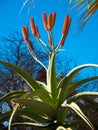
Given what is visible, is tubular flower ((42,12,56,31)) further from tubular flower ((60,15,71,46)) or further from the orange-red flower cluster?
tubular flower ((60,15,71,46))

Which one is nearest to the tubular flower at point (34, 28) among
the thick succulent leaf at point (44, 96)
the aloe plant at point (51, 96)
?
the aloe plant at point (51, 96)

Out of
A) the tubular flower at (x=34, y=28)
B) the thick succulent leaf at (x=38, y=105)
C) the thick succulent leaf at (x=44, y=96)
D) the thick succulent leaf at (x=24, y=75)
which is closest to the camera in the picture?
the thick succulent leaf at (x=38, y=105)

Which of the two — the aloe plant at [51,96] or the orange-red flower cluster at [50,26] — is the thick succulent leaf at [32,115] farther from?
the orange-red flower cluster at [50,26]

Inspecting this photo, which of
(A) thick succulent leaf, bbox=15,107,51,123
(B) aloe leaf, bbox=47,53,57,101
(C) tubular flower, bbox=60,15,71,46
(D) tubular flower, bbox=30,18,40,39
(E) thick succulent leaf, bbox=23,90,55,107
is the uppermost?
(D) tubular flower, bbox=30,18,40,39

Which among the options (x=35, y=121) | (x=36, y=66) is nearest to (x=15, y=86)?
(x=36, y=66)

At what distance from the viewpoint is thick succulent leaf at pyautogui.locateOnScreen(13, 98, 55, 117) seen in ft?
12.2

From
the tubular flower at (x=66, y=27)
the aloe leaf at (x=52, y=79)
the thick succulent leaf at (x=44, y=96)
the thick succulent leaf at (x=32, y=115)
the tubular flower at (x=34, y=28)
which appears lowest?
the thick succulent leaf at (x=32, y=115)

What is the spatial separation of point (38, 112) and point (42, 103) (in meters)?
0.26

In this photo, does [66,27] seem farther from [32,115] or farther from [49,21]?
[32,115]

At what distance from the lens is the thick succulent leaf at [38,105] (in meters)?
3.72

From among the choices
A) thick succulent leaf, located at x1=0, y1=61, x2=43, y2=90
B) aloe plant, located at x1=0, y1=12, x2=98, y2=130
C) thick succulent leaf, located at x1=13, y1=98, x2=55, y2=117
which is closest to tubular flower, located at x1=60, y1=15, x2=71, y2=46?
aloe plant, located at x1=0, y1=12, x2=98, y2=130

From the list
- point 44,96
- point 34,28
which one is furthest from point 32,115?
point 34,28

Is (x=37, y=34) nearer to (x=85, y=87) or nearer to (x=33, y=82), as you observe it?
(x=33, y=82)

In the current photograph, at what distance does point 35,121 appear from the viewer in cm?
426
